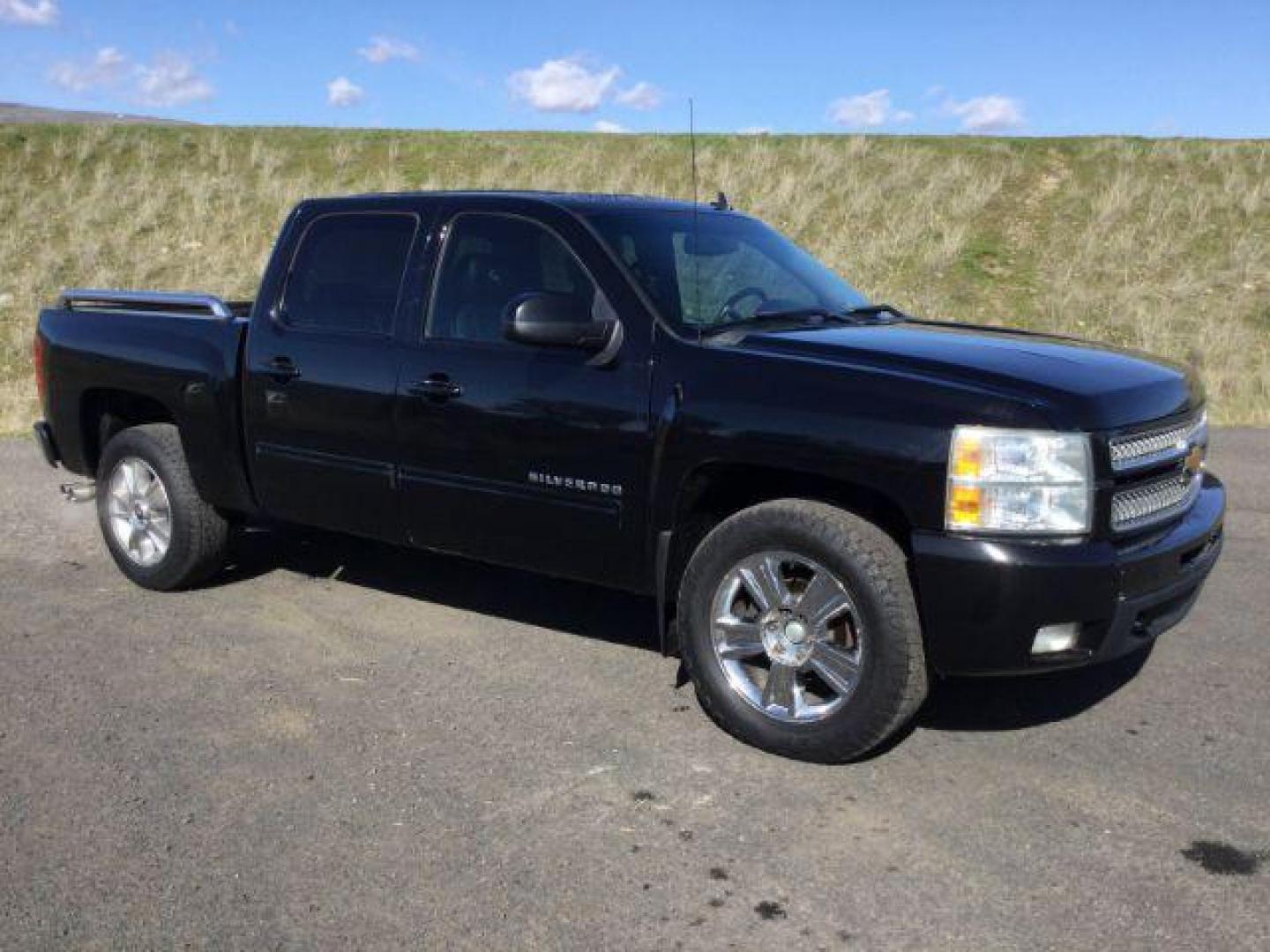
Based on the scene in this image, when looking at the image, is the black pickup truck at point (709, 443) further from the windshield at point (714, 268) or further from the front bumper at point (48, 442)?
the front bumper at point (48, 442)

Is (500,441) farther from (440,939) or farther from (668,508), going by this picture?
(440,939)

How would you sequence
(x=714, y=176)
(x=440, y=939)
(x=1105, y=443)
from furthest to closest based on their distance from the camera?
(x=714, y=176)
(x=1105, y=443)
(x=440, y=939)

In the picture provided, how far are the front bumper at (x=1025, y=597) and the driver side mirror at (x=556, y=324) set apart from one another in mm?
1361

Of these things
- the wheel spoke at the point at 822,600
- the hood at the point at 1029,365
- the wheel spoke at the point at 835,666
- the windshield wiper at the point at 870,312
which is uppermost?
the windshield wiper at the point at 870,312

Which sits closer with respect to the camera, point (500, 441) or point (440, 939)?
point (440, 939)

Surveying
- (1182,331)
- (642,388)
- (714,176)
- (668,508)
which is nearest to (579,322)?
(642,388)

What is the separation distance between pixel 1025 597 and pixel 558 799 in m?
1.54

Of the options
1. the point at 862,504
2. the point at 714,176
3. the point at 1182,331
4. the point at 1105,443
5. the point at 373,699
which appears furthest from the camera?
the point at 714,176

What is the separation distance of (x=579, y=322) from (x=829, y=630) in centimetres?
138

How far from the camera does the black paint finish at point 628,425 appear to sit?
154 inches

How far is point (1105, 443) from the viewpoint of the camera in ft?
12.9

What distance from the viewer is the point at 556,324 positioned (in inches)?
178

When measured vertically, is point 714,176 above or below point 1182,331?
above

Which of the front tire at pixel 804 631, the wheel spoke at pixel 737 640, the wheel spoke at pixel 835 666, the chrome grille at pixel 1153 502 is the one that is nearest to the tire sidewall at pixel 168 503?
the front tire at pixel 804 631
